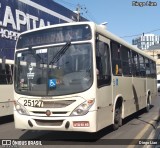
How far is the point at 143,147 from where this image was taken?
27.6 feet

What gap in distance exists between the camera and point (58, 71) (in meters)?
9.09

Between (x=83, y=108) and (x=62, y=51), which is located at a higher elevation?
(x=62, y=51)

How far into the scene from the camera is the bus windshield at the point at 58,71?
29.1ft

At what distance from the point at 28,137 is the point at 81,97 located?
2278 millimetres

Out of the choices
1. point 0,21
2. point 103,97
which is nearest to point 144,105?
point 103,97

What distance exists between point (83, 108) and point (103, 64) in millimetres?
1502

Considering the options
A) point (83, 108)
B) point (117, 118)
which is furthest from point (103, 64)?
point (117, 118)

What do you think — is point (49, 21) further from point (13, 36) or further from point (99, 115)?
point (99, 115)

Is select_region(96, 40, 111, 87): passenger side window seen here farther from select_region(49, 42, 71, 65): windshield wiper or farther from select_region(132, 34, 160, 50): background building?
select_region(132, 34, 160, 50): background building

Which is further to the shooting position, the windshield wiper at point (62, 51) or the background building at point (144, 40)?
the background building at point (144, 40)

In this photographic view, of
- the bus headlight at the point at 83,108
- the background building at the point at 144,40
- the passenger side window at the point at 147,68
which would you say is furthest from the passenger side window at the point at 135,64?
the background building at the point at 144,40

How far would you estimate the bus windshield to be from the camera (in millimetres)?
8880

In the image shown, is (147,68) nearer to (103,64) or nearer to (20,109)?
(103,64)

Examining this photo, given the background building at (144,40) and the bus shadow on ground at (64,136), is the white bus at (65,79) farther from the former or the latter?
the background building at (144,40)
